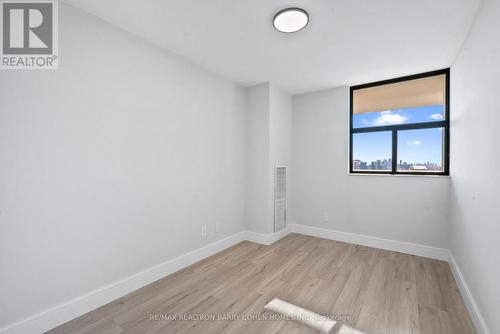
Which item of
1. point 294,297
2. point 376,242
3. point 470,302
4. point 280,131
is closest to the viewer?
point 470,302

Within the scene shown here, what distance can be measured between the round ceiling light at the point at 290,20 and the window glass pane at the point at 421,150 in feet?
7.59

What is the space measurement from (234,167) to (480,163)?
2694 millimetres

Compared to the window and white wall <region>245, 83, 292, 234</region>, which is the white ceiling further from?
white wall <region>245, 83, 292, 234</region>

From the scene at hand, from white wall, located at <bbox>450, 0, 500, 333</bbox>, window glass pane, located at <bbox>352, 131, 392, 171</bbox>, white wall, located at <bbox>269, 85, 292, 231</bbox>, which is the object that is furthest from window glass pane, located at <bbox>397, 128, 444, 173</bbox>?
white wall, located at <bbox>269, 85, 292, 231</bbox>

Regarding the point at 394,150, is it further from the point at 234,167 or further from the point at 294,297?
the point at 294,297

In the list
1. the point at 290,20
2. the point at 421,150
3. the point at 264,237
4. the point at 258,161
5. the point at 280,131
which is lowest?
the point at 264,237

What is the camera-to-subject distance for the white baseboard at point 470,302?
1527mm

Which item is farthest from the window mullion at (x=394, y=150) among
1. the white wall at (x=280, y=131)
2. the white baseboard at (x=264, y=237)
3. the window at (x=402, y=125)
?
the white baseboard at (x=264, y=237)

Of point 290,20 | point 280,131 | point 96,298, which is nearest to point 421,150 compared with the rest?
point 280,131

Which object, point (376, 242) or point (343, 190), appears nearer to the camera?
point (376, 242)

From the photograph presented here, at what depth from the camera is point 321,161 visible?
3.75 m

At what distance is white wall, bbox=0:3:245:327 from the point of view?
1489mm

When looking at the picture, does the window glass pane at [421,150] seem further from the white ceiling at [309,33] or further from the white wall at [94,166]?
the white wall at [94,166]

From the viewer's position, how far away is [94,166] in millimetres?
1847
